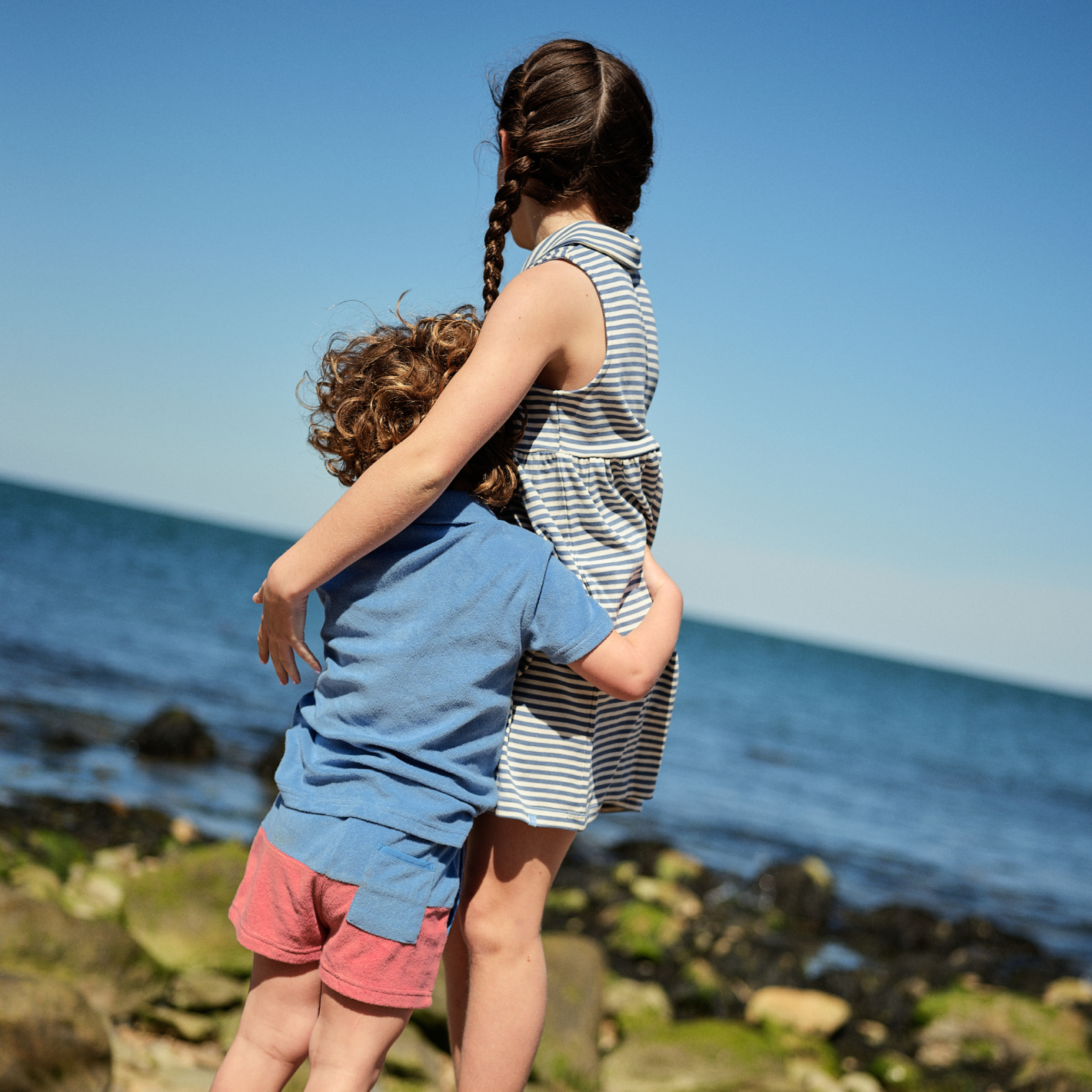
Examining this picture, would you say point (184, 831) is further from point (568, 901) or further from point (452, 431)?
point (452, 431)

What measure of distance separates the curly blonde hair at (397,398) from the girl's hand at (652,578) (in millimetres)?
326

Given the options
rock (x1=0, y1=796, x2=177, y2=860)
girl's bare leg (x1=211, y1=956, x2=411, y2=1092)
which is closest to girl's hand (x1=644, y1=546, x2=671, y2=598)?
girl's bare leg (x1=211, y1=956, x2=411, y2=1092)

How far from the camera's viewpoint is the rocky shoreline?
3619 millimetres

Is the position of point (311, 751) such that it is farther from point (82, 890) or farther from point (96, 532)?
point (96, 532)

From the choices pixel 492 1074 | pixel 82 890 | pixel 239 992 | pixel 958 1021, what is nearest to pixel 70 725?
pixel 82 890

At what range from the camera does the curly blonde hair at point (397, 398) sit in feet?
6.22

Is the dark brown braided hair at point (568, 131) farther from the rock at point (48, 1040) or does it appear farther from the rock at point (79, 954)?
the rock at point (79, 954)

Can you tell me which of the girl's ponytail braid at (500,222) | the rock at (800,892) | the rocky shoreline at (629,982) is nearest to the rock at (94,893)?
the rocky shoreline at (629,982)

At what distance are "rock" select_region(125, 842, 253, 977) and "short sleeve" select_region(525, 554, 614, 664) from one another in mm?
3093

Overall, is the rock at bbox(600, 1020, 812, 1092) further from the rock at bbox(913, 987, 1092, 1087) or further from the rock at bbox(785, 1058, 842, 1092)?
the rock at bbox(913, 987, 1092, 1087)

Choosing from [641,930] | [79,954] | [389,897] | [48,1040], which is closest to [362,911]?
[389,897]

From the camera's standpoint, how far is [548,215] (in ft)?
6.77

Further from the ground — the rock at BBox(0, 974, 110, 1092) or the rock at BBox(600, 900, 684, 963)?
the rock at BBox(0, 974, 110, 1092)

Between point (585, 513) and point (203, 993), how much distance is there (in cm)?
308
